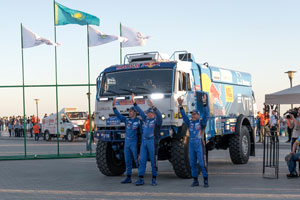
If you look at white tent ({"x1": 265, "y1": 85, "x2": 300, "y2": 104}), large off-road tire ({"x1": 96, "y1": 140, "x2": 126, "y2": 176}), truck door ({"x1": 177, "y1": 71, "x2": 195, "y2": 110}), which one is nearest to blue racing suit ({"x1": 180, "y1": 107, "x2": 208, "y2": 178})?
truck door ({"x1": 177, "y1": 71, "x2": 195, "y2": 110})

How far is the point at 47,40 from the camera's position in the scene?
60.1ft

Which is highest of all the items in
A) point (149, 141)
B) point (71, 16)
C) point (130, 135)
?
point (71, 16)

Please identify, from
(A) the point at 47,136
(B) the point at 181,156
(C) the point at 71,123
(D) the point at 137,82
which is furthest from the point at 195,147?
(A) the point at 47,136

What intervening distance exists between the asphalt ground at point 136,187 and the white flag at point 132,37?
600 cm

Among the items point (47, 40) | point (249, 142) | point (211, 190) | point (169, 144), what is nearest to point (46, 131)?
point (47, 40)

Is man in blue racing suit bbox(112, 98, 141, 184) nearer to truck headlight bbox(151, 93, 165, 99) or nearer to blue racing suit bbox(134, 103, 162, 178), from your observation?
blue racing suit bbox(134, 103, 162, 178)

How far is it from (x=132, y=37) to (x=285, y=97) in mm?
7403

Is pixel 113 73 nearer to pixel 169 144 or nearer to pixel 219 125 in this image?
pixel 169 144

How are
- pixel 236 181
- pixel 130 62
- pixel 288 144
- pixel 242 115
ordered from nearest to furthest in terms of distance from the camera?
pixel 236 181 → pixel 130 62 → pixel 242 115 → pixel 288 144

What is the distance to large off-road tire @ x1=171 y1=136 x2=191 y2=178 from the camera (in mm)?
11195

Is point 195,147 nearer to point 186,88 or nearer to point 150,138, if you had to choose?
point 150,138

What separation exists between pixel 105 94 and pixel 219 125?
140 inches

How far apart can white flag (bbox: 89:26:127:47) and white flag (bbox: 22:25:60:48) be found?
1396 millimetres

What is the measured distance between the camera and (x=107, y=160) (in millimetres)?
12164
